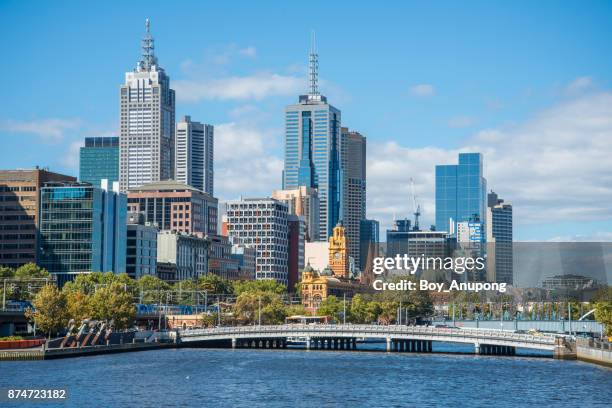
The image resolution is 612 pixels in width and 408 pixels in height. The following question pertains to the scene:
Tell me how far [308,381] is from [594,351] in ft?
150

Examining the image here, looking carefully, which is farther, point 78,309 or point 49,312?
point 78,309

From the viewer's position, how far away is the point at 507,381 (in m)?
149

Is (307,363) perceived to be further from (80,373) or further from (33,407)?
(33,407)

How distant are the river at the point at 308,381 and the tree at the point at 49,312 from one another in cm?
1355

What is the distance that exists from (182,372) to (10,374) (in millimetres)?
22339

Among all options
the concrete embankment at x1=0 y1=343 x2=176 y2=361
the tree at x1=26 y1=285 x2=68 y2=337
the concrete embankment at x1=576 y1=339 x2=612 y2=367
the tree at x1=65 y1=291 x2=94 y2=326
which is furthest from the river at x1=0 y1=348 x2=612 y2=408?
the tree at x1=65 y1=291 x2=94 y2=326

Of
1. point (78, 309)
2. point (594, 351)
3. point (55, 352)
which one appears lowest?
point (55, 352)

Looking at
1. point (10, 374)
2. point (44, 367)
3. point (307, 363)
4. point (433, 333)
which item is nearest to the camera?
point (10, 374)

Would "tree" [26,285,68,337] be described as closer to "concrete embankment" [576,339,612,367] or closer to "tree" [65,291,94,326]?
"tree" [65,291,94,326]

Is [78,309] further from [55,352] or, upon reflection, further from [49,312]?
[55,352]

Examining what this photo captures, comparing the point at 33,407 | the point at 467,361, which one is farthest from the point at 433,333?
the point at 33,407

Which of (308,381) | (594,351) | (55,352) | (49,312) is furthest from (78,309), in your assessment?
(594,351)

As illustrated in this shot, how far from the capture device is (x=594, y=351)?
171500mm

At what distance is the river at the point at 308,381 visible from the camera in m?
126
